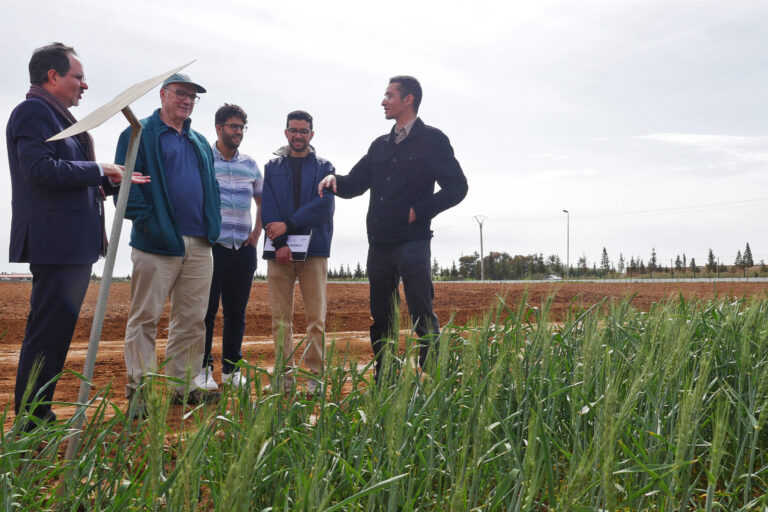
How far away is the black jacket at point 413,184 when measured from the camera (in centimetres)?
416

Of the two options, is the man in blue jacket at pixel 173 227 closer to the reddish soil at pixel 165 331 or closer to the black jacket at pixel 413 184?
the reddish soil at pixel 165 331

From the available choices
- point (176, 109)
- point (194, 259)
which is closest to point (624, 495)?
point (194, 259)

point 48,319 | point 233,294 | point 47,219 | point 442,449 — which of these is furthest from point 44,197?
point 442,449

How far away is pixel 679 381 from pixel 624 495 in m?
0.64

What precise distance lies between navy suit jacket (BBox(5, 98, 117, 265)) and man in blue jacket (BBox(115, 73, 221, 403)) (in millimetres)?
554

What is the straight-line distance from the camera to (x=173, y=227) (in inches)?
152

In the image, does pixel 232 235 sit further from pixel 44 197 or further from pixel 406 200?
pixel 44 197

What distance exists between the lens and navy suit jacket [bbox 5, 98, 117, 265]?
9.78 feet

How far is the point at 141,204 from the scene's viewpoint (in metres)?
3.73

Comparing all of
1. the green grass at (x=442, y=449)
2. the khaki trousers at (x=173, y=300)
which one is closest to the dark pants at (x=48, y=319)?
the khaki trousers at (x=173, y=300)

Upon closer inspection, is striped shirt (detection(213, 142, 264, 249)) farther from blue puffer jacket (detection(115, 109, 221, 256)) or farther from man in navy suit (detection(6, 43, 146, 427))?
man in navy suit (detection(6, 43, 146, 427))

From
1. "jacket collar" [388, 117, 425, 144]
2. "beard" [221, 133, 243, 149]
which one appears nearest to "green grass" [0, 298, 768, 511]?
"jacket collar" [388, 117, 425, 144]

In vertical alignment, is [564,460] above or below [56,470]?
below

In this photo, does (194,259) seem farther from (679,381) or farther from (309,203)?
(679,381)
